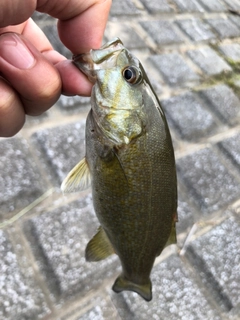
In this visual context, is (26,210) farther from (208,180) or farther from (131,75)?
(208,180)

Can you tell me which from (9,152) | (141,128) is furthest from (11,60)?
(9,152)

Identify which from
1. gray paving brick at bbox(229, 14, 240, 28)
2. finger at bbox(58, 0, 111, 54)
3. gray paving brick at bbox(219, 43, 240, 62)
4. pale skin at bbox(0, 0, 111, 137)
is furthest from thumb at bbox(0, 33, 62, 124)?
Answer: gray paving brick at bbox(229, 14, 240, 28)

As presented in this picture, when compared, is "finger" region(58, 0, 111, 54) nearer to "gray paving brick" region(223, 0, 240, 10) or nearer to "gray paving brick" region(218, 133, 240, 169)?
"gray paving brick" region(218, 133, 240, 169)

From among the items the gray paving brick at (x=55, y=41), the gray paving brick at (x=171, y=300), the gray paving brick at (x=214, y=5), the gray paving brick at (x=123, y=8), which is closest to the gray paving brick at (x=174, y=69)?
the gray paving brick at (x=123, y=8)

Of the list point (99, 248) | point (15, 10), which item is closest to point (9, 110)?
point (15, 10)

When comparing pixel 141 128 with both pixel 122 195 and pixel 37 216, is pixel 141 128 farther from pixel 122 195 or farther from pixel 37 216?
pixel 37 216

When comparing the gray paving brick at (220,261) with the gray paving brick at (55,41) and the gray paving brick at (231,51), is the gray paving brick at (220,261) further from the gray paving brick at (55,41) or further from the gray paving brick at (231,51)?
the gray paving brick at (231,51)
